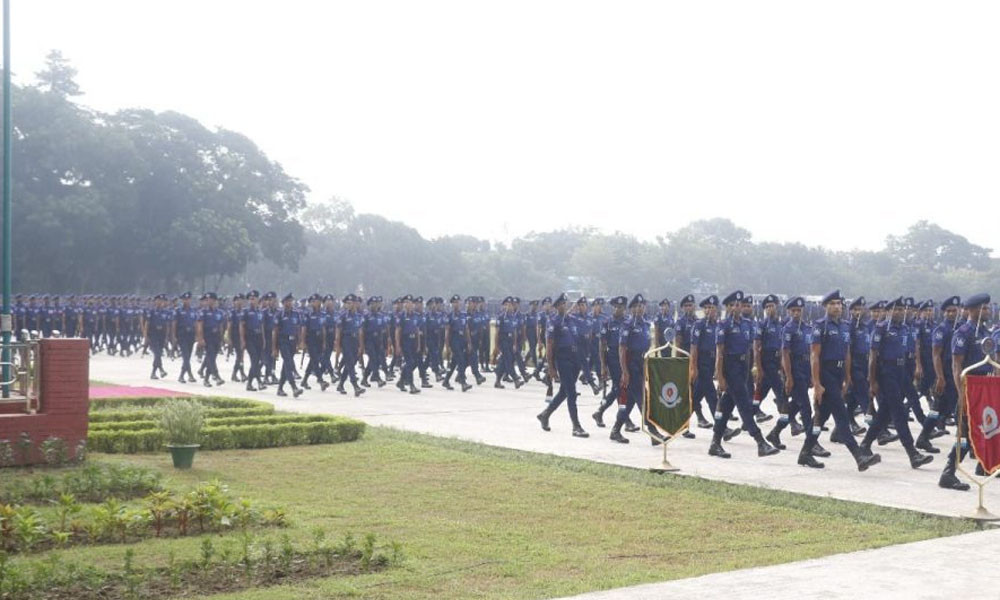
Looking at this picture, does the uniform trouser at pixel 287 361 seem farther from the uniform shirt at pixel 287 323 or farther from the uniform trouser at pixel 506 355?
the uniform trouser at pixel 506 355

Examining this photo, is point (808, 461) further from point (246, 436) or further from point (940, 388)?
point (246, 436)

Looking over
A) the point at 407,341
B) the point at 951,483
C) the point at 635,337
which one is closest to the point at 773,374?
the point at 635,337

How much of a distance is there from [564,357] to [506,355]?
9191 millimetres

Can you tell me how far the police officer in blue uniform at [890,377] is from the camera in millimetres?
11719

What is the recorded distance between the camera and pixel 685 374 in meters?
11.7

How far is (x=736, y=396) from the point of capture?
12406 mm

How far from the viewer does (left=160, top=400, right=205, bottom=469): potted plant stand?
11406mm

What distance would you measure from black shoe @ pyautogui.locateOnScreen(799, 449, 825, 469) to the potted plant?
605 centimetres

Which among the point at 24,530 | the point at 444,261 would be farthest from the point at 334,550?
the point at 444,261

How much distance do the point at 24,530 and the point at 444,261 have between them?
2384 inches

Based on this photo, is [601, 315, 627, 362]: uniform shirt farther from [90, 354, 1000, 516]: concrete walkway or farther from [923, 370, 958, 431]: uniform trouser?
[923, 370, 958, 431]: uniform trouser

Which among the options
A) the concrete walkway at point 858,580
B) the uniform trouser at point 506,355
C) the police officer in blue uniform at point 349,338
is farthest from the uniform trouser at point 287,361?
the concrete walkway at point 858,580

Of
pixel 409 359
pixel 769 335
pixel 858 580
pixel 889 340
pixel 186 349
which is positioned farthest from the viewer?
pixel 186 349

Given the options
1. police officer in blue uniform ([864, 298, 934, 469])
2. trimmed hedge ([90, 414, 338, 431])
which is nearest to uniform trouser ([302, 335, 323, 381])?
trimmed hedge ([90, 414, 338, 431])
